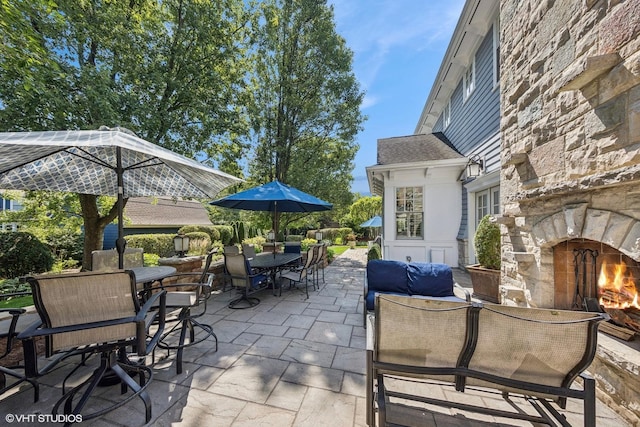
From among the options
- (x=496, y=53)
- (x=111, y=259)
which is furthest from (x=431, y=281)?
(x=496, y=53)

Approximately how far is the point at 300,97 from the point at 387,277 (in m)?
8.59

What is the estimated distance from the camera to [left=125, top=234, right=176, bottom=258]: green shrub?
1123 cm

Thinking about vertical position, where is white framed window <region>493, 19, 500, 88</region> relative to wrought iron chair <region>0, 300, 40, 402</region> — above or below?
above

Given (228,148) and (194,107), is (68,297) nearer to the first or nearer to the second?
(194,107)

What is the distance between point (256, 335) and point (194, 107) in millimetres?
6486

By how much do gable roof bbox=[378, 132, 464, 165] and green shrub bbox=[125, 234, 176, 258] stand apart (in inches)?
421

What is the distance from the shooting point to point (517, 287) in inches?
128

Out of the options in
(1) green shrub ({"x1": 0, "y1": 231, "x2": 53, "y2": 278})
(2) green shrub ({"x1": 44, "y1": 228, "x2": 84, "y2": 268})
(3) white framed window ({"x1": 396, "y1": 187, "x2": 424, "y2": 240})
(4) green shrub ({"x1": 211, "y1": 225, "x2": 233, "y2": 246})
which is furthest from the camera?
(4) green shrub ({"x1": 211, "y1": 225, "x2": 233, "y2": 246})

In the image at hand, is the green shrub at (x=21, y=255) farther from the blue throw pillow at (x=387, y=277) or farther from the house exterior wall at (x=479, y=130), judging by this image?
the house exterior wall at (x=479, y=130)

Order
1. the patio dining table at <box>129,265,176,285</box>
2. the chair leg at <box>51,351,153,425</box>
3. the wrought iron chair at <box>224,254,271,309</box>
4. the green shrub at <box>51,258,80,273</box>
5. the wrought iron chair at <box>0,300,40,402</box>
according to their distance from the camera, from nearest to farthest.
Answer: the chair leg at <box>51,351,153,425</box> → the wrought iron chair at <box>0,300,40,402</box> → the patio dining table at <box>129,265,176,285</box> → the wrought iron chair at <box>224,254,271,309</box> → the green shrub at <box>51,258,80,273</box>

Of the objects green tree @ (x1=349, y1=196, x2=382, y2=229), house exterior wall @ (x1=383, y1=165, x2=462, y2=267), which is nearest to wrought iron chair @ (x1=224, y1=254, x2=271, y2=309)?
house exterior wall @ (x1=383, y1=165, x2=462, y2=267)
